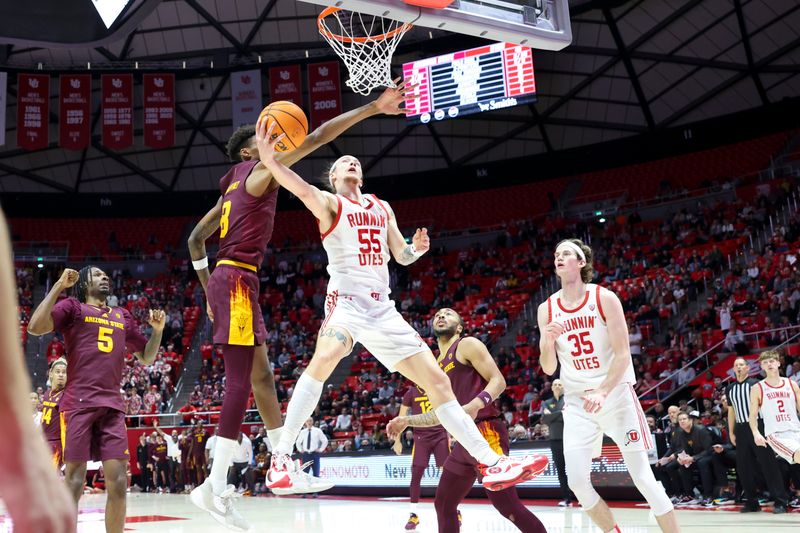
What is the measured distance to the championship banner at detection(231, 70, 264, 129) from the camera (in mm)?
25391

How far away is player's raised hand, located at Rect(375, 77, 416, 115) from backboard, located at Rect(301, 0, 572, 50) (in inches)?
66.0

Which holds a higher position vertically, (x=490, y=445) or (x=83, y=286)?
(x=83, y=286)

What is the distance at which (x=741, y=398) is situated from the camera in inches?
409

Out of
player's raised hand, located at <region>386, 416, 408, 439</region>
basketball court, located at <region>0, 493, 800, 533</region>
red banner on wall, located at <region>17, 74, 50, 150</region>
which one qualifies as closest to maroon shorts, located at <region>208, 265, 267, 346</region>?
player's raised hand, located at <region>386, 416, 408, 439</region>

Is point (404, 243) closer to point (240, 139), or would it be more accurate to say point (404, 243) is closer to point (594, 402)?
point (240, 139)

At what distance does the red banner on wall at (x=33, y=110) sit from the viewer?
24.8m

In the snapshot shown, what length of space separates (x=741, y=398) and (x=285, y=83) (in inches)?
729

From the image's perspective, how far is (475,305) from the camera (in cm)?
2633

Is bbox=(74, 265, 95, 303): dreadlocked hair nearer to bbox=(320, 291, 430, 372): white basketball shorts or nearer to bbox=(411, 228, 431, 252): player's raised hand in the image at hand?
bbox=(320, 291, 430, 372): white basketball shorts

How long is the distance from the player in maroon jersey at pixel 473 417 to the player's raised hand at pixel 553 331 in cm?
48

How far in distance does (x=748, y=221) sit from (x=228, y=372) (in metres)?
21.7

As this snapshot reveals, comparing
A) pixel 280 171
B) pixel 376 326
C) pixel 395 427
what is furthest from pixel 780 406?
pixel 280 171

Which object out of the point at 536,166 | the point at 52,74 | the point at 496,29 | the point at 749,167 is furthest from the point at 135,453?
the point at 749,167

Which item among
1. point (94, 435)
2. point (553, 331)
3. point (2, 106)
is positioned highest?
point (2, 106)
